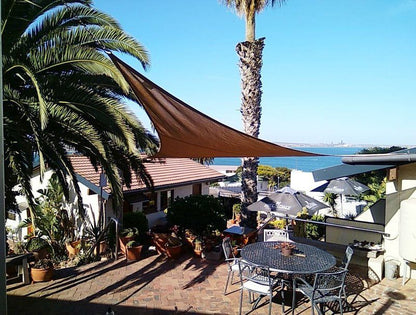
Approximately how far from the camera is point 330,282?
18.9 feet

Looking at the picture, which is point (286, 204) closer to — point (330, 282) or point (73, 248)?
point (330, 282)

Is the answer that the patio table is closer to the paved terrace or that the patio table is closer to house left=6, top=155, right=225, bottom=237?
the paved terrace

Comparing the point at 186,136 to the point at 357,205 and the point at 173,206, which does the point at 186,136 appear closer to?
the point at 173,206

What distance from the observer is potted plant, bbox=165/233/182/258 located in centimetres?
906

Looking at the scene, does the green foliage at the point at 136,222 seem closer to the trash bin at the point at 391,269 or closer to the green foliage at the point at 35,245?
the green foliage at the point at 35,245

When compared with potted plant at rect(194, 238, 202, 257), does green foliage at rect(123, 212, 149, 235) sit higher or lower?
higher

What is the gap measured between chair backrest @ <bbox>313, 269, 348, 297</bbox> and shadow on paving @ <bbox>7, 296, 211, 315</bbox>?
240 cm

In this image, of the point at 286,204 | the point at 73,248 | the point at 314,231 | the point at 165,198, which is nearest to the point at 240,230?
→ the point at 286,204

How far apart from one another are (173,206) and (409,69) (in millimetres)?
13842

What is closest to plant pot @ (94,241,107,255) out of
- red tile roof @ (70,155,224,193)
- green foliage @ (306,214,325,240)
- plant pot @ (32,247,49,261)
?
plant pot @ (32,247,49,261)

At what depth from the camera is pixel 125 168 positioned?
745 cm

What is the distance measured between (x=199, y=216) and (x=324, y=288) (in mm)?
5964

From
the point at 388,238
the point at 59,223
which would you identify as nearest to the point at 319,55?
the point at 388,238

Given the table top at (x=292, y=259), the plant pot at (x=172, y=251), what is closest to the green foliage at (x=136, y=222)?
the plant pot at (x=172, y=251)
